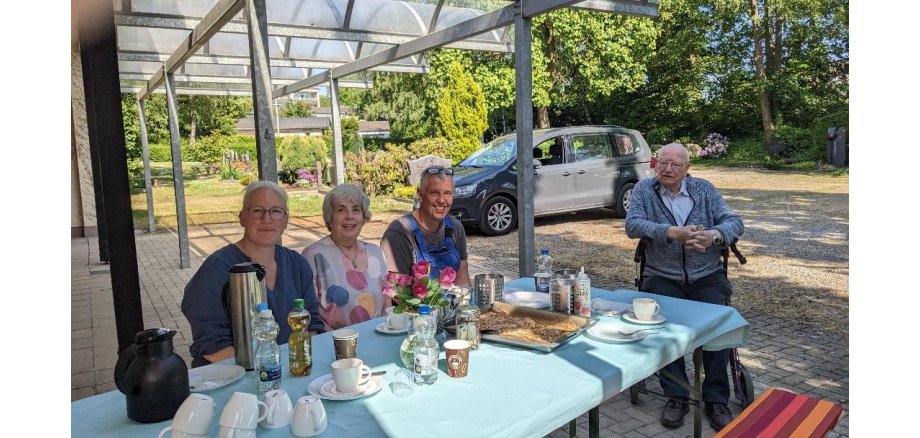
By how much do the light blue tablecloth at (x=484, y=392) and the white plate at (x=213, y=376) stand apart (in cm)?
2

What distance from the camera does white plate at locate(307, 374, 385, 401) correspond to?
171cm

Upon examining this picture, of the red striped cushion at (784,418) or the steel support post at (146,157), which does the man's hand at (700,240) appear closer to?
the red striped cushion at (784,418)

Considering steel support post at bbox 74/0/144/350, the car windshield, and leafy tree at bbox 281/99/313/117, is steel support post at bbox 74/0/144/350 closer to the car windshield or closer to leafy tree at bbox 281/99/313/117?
the car windshield

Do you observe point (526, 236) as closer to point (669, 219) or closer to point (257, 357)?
point (669, 219)

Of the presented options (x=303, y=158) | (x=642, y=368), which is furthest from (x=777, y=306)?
(x=303, y=158)

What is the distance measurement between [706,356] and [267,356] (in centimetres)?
237

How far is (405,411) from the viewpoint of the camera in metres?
1.64

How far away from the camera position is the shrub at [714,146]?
22.5 metres

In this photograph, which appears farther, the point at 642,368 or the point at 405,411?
Result: the point at 642,368

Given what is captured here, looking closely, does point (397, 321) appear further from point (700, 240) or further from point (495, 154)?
point (495, 154)

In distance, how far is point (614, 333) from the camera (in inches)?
89.1

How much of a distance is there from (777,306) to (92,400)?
5.11m

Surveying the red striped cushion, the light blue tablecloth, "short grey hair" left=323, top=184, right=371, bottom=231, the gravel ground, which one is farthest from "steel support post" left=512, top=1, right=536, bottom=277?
the gravel ground

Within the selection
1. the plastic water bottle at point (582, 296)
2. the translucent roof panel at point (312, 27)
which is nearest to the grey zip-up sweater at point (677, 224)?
the plastic water bottle at point (582, 296)
